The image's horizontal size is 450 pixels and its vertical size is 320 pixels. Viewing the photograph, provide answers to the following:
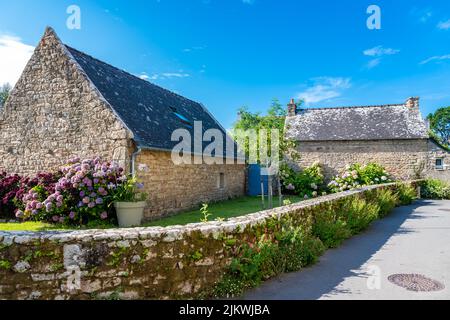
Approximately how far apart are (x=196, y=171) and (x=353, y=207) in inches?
255

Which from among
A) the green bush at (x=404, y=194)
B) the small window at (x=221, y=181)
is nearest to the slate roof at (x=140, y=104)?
the small window at (x=221, y=181)

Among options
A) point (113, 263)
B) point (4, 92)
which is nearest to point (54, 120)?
point (113, 263)

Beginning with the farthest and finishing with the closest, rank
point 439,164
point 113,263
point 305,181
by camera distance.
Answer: point 305,181 < point 439,164 < point 113,263

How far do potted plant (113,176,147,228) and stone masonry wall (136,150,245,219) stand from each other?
0.92m

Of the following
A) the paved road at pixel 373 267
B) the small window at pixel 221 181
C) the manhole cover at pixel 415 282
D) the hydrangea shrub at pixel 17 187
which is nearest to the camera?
the paved road at pixel 373 267

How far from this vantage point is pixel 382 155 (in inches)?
803

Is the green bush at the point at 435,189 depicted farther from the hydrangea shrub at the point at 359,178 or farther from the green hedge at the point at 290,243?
the green hedge at the point at 290,243

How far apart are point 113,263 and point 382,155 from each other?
20.3 m

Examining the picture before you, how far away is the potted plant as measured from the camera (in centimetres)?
861

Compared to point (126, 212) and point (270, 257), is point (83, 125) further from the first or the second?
point (270, 257)

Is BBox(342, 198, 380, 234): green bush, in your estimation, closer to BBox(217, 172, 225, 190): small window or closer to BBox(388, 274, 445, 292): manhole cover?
BBox(388, 274, 445, 292): manhole cover

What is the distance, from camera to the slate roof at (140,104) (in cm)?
1045

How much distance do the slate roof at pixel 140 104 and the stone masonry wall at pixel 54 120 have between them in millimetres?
424

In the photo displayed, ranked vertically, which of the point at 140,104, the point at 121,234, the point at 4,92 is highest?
the point at 4,92
